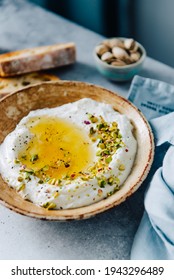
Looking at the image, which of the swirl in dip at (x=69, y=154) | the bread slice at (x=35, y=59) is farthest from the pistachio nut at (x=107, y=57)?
the swirl in dip at (x=69, y=154)

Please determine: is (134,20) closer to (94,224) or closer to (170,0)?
(170,0)

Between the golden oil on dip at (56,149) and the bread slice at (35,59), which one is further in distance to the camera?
the bread slice at (35,59)

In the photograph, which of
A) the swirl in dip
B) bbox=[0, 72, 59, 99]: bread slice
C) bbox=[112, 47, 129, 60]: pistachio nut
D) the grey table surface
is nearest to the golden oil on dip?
the swirl in dip

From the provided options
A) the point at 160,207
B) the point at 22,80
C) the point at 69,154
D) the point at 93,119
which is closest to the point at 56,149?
the point at 69,154

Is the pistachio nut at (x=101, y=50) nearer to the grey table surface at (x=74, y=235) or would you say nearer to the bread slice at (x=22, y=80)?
the bread slice at (x=22, y=80)

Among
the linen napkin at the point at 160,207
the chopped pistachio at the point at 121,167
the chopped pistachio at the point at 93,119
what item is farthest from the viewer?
the chopped pistachio at the point at 93,119

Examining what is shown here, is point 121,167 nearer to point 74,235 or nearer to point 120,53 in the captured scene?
point 74,235
